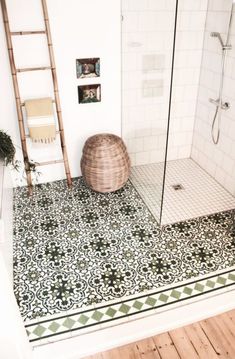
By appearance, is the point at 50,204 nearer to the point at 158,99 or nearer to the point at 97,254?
the point at 97,254

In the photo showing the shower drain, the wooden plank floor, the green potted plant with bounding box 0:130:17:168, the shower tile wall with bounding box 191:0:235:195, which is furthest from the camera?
the shower drain

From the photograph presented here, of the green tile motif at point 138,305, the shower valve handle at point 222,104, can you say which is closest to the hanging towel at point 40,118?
the shower valve handle at point 222,104

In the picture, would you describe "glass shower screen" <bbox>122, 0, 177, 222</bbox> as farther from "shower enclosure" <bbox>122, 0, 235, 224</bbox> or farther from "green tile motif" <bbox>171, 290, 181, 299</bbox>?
"green tile motif" <bbox>171, 290, 181, 299</bbox>

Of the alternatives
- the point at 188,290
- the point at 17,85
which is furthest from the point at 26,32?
the point at 188,290

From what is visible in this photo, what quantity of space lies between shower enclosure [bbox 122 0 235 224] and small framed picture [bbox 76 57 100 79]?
0.26m

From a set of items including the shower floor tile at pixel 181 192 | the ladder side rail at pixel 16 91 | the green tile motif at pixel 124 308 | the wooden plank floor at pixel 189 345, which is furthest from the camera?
the shower floor tile at pixel 181 192

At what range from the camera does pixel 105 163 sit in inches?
115

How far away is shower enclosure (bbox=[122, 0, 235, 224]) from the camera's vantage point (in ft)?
8.47

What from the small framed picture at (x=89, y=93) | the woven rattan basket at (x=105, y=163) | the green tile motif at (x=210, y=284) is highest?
the small framed picture at (x=89, y=93)

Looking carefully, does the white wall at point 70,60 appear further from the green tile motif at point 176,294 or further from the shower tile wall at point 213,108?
the green tile motif at point 176,294

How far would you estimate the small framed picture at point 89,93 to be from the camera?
3.03 meters

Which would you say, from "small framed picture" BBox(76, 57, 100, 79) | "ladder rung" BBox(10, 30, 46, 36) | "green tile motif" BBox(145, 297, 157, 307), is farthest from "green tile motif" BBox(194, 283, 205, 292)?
"ladder rung" BBox(10, 30, 46, 36)

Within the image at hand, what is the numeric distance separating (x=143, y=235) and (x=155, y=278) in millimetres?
454

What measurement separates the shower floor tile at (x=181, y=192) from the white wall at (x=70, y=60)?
27.3 inches
